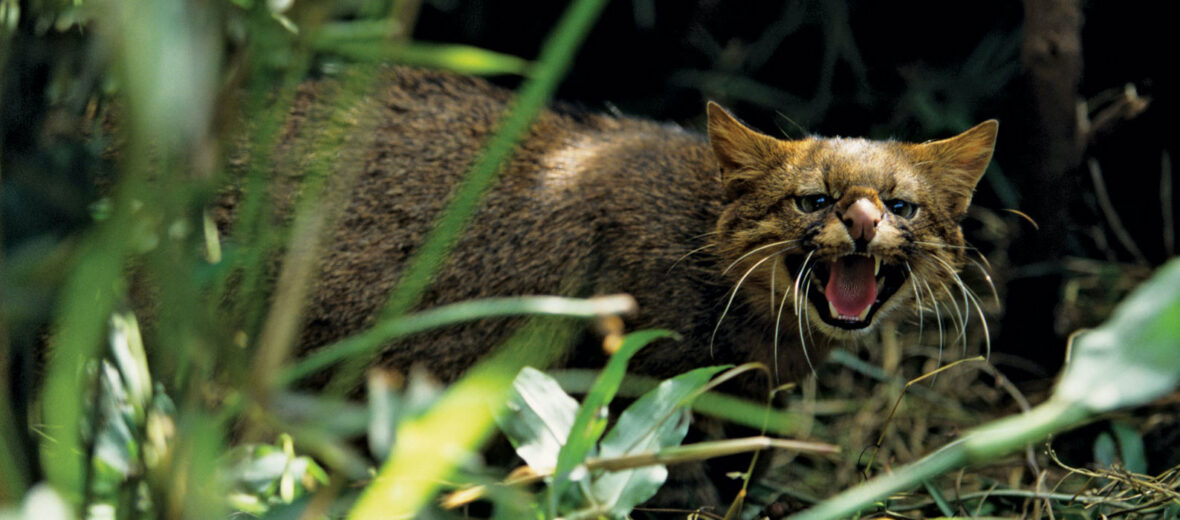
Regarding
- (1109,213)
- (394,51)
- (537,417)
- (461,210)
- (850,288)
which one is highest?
(394,51)

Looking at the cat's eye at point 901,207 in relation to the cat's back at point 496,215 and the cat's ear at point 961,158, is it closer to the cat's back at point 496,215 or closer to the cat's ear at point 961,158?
the cat's ear at point 961,158

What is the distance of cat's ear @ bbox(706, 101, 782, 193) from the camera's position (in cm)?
276

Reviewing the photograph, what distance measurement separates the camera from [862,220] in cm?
243

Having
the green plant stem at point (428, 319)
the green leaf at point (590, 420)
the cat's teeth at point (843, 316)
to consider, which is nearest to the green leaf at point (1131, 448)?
the cat's teeth at point (843, 316)

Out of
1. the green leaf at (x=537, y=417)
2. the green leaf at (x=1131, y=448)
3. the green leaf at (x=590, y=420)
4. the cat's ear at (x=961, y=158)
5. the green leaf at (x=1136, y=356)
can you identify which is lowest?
the green leaf at (x=1131, y=448)

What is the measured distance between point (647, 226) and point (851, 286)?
26.0 inches

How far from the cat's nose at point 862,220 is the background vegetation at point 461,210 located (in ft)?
1.44

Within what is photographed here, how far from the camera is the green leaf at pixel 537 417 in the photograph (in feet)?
6.84

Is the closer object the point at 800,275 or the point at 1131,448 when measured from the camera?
the point at 800,275

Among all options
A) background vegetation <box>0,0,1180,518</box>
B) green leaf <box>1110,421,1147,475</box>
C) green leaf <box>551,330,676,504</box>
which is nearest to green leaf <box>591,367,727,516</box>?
green leaf <box>551,330,676,504</box>

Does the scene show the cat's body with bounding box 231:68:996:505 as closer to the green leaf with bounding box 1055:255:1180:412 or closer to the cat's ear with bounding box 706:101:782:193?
the cat's ear with bounding box 706:101:782:193

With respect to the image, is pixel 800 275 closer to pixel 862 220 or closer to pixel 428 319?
pixel 862 220

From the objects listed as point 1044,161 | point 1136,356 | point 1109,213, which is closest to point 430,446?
point 1136,356

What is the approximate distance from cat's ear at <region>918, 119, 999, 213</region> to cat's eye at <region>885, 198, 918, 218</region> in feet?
0.48
